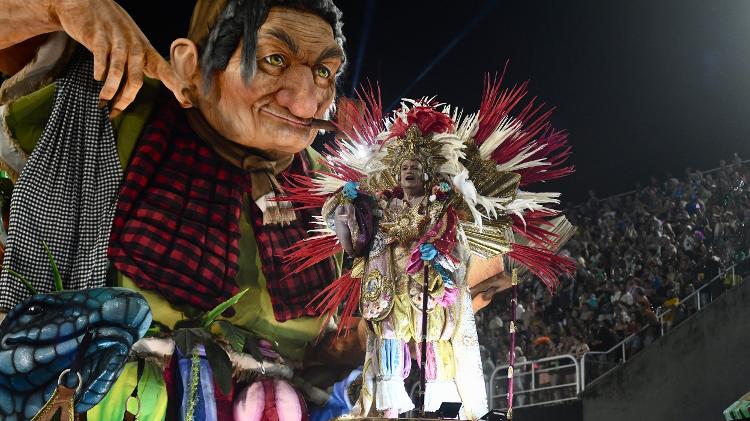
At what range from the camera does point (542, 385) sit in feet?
23.6

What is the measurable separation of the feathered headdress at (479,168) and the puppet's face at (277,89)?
88cm

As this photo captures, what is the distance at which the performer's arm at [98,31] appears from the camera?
17.0 feet

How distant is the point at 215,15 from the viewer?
5727 mm

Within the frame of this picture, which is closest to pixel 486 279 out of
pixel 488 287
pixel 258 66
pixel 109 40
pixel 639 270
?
pixel 488 287

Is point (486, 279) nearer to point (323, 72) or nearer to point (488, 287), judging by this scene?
point (488, 287)

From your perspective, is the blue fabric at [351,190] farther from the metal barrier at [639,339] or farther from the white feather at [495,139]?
the metal barrier at [639,339]

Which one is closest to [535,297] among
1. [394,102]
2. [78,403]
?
[394,102]

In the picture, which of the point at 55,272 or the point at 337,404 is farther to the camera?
the point at 337,404

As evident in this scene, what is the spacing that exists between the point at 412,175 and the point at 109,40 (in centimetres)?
193

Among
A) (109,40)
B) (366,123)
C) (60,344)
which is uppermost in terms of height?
(109,40)

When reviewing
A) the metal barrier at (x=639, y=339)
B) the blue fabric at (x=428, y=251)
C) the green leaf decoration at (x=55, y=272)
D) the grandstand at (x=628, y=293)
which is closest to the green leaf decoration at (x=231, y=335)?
the green leaf decoration at (x=55, y=272)

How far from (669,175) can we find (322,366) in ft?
18.5

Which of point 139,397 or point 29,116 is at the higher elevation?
point 29,116

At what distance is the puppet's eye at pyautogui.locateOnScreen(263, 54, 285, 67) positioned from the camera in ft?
18.7
